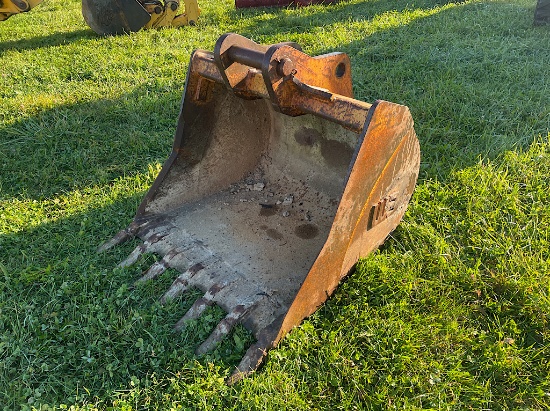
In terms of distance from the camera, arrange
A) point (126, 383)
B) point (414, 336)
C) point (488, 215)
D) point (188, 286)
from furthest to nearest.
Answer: point (488, 215)
point (188, 286)
point (414, 336)
point (126, 383)

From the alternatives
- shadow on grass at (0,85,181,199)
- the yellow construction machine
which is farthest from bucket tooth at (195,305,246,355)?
the yellow construction machine

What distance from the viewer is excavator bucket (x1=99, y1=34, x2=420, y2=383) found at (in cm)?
209

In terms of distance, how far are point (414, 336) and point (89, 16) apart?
22.7ft

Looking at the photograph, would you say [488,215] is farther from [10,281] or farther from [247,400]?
[10,281]

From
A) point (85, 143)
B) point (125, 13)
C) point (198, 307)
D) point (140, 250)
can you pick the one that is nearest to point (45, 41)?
point (125, 13)

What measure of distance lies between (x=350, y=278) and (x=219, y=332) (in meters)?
0.76

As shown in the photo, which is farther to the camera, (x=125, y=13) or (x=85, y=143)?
(x=125, y=13)

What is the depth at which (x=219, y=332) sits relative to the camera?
6.99ft

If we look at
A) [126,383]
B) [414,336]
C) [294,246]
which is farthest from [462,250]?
[126,383]

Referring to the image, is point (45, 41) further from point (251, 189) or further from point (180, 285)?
point (180, 285)

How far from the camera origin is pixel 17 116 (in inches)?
181

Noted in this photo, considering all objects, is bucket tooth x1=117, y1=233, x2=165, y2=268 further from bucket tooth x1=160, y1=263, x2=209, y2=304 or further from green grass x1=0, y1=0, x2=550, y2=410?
bucket tooth x1=160, y1=263, x2=209, y2=304

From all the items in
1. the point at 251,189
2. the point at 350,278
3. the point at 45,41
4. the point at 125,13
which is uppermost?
the point at 125,13

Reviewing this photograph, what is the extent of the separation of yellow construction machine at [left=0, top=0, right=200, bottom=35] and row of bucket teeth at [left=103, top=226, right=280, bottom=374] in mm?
5165
